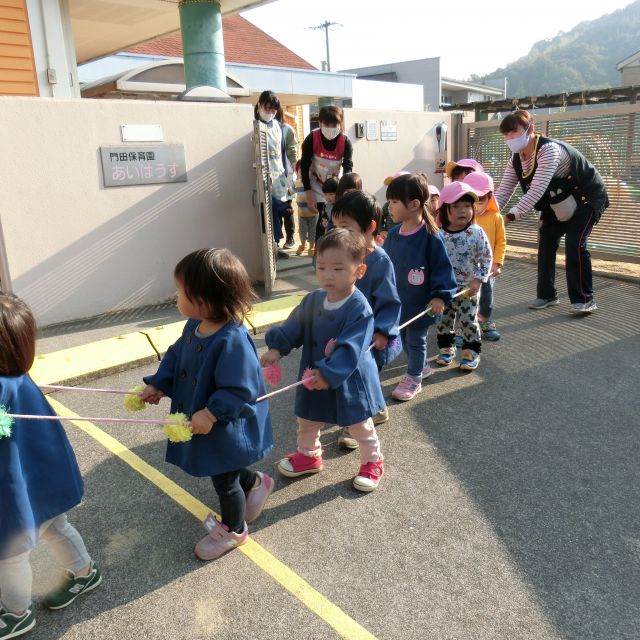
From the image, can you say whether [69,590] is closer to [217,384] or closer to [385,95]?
[217,384]

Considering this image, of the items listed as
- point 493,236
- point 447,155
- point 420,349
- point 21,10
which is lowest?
point 420,349

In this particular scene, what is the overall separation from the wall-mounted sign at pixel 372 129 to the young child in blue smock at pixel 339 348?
6.69 meters

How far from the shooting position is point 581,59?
135500 millimetres

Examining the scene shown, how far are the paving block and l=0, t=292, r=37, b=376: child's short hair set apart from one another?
272 centimetres

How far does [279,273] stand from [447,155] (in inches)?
154

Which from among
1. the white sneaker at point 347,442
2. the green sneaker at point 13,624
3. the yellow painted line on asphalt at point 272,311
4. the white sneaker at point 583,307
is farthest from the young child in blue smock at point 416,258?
the green sneaker at point 13,624

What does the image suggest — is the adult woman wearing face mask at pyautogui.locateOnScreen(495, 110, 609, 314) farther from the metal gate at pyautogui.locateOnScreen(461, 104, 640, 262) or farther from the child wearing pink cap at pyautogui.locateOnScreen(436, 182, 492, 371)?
the metal gate at pyautogui.locateOnScreen(461, 104, 640, 262)

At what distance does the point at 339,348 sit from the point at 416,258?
1.50 m

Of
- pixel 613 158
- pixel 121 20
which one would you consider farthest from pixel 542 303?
pixel 121 20

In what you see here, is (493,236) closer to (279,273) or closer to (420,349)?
(420,349)

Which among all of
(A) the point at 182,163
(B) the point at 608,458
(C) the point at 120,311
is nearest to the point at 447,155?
(A) the point at 182,163

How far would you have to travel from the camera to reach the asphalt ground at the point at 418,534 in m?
2.32

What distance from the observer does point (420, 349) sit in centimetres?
432

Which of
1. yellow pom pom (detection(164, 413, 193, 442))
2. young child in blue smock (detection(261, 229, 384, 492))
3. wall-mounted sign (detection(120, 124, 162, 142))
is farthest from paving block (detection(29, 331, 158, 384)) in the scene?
yellow pom pom (detection(164, 413, 193, 442))
